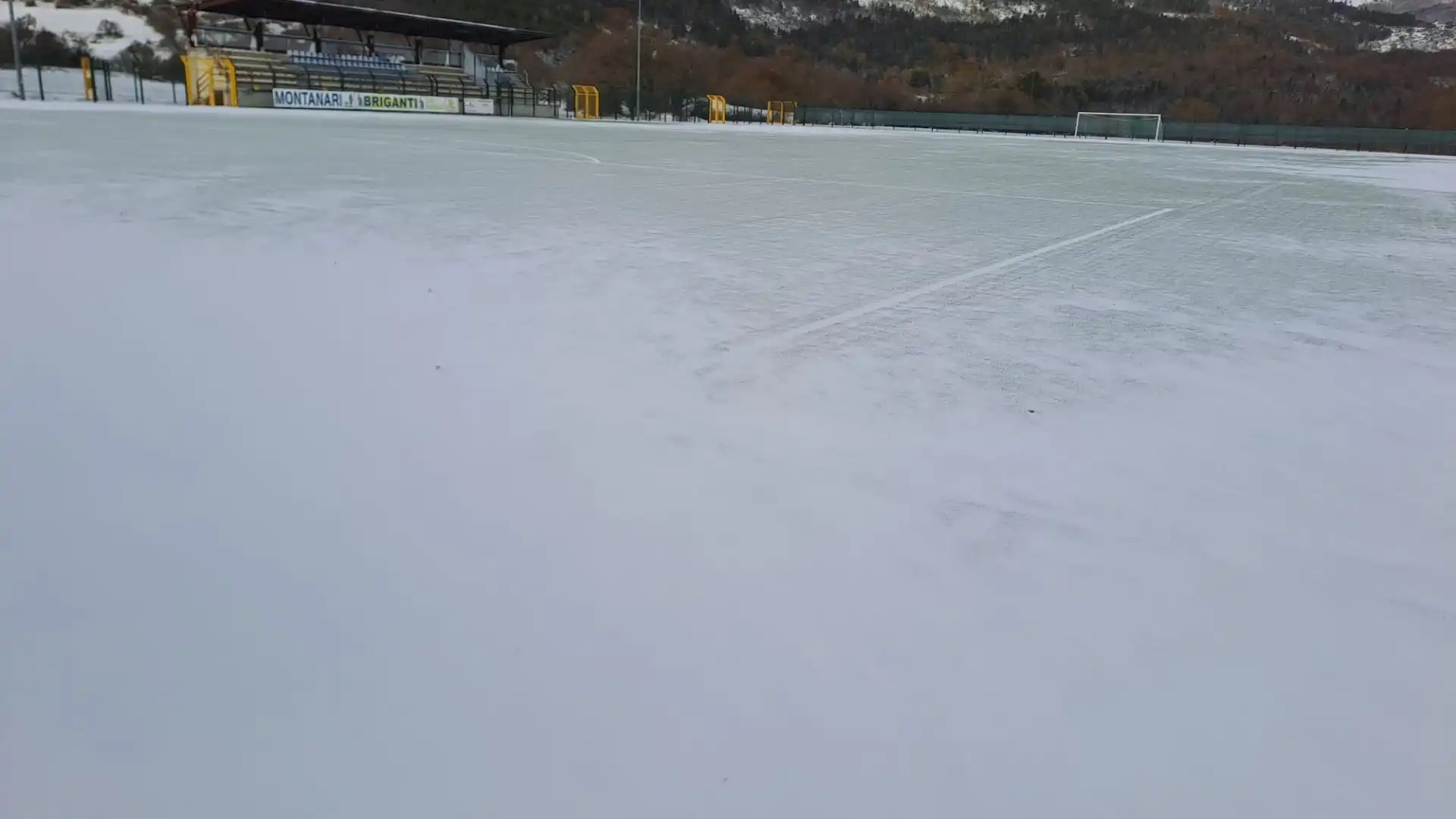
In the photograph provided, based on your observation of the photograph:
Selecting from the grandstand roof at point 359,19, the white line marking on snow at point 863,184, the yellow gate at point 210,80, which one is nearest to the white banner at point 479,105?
the grandstand roof at point 359,19

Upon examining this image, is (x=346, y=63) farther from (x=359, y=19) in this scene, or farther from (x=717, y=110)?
(x=717, y=110)

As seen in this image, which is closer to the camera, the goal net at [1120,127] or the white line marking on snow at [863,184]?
the white line marking on snow at [863,184]

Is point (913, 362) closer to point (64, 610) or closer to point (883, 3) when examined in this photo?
point (64, 610)

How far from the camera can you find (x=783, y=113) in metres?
47.1

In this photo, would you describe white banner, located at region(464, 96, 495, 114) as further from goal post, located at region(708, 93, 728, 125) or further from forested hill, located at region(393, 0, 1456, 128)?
forested hill, located at region(393, 0, 1456, 128)

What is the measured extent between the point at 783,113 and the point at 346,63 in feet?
65.3

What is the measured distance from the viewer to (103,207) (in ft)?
22.2

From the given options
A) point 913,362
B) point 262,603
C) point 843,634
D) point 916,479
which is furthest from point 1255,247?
point 262,603

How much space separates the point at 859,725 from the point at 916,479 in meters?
1.05

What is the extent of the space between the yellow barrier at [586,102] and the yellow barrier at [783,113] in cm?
849

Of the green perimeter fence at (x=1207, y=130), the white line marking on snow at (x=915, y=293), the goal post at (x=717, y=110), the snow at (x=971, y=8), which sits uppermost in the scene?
the snow at (x=971, y=8)

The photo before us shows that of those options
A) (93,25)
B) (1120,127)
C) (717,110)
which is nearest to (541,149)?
(717,110)

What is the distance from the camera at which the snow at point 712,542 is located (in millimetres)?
1508

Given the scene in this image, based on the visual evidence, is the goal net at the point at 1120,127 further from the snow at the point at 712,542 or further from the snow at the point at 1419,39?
the snow at the point at 1419,39
